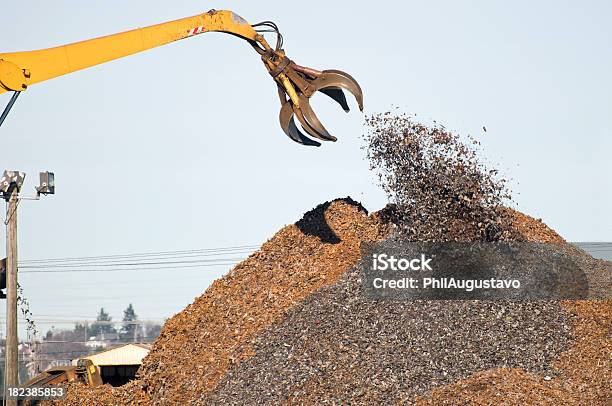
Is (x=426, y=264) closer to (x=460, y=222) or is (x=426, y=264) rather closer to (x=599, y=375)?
(x=460, y=222)

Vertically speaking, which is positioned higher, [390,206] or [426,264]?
[390,206]

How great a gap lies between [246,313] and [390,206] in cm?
532

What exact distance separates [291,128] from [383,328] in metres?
5.33

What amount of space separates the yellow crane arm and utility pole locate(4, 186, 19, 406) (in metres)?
6.08

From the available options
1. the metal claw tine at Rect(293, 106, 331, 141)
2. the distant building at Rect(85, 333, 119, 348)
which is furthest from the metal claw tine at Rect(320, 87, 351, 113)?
the distant building at Rect(85, 333, 119, 348)

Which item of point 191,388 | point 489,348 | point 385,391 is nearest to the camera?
point 385,391

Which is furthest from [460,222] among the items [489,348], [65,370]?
[65,370]

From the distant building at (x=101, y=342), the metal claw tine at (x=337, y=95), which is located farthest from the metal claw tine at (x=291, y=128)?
the distant building at (x=101, y=342)

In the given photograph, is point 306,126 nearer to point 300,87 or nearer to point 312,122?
point 312,122

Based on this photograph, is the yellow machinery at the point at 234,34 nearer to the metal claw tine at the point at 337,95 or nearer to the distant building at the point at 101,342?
the metal claw tine at the point at 337,95

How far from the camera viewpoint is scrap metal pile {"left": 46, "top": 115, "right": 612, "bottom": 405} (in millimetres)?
17594

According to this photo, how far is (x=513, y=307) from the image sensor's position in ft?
66.9

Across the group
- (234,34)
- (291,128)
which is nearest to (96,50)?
(234,34)

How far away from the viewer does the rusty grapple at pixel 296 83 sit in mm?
21125
